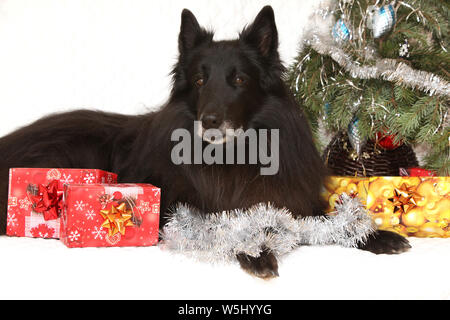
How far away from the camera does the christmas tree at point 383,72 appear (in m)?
2.21

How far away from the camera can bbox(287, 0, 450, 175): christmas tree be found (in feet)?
7.26

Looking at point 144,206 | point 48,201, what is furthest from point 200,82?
point 48,201

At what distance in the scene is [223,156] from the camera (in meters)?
2.06

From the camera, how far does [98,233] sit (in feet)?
5.95

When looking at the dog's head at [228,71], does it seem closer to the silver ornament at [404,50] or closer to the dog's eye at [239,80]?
the dog's eye at [239,80]

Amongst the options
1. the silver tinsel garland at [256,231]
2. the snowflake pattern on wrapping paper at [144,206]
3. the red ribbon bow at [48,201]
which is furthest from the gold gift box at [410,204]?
the red ribbon bow at [48,201]

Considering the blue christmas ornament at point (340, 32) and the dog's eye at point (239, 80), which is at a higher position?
the blue christmas ornament at point (340, 32)

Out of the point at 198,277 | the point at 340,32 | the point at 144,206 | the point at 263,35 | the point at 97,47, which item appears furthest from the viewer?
the point at 97,47

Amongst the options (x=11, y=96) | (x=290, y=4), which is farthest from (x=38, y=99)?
(x=290, y=4)

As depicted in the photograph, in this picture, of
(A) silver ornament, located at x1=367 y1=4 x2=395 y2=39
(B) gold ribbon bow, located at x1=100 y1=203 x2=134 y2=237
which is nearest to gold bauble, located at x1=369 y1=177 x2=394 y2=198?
(A) silver ornament, located at x1=367 y1=4 x2=395 y2=39

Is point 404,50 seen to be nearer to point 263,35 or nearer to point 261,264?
point 263,35

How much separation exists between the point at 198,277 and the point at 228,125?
670mm

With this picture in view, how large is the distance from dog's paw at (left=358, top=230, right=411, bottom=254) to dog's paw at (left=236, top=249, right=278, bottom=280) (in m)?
0.50

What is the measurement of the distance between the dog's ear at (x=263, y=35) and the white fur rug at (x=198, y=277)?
966 mm
